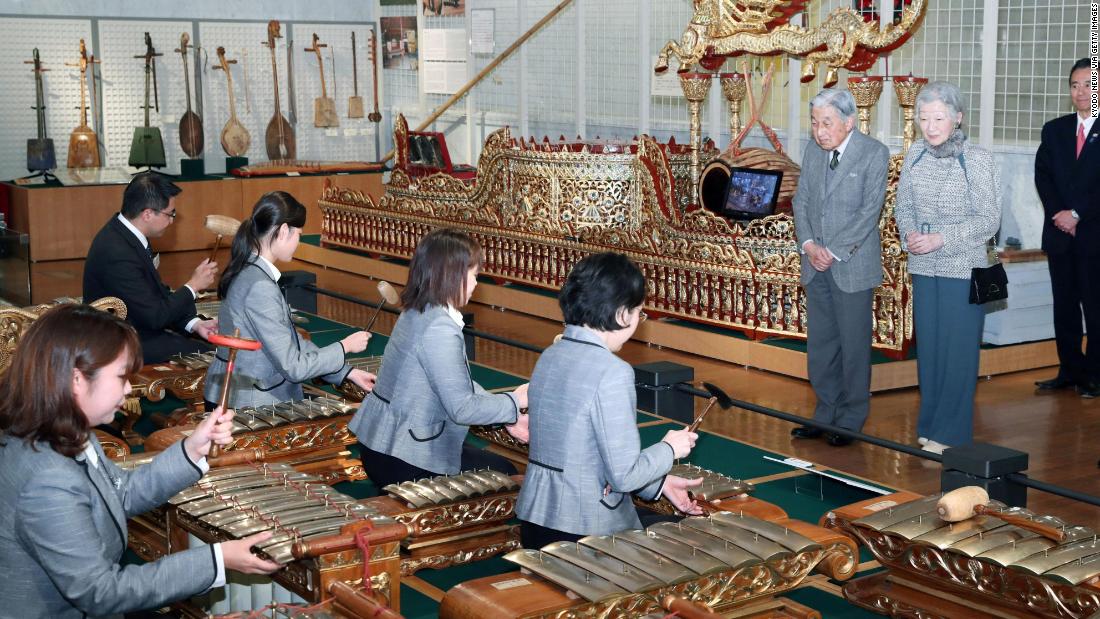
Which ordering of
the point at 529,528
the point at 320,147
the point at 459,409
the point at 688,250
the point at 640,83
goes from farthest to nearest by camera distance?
1. the point at 320,147
2. the point at 640,83
3. the point at 688,250
4. the point at 459,409
5. the point at 529,528

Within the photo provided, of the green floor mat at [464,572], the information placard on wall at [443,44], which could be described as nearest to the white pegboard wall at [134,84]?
the information placard on wall at [443,44]

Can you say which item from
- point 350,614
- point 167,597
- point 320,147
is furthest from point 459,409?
point 320,147

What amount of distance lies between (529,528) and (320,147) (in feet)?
38.6

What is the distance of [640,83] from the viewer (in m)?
11.1

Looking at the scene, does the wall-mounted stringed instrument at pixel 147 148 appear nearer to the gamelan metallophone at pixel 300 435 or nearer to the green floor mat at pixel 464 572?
the gamelan metallophone at pixel 300 435

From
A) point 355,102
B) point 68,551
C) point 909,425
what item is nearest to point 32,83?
point 355,102

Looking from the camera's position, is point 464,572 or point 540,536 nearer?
point 540,536

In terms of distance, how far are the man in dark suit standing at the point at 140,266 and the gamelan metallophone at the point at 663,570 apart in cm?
287

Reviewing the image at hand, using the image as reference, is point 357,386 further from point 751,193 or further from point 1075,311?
point 1075,311

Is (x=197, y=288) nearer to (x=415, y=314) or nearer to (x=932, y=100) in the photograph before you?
(x=415, y=314)

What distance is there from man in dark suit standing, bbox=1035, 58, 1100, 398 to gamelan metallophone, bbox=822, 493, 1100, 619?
10.8 feet

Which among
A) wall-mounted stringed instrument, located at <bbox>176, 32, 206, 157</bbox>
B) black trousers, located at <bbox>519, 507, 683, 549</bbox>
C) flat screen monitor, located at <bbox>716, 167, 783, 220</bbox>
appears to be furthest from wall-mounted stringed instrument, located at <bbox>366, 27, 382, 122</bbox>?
black trousers, located at <bbox>519, 507, 683, 549</bbox>

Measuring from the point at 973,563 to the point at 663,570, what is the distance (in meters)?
0.83

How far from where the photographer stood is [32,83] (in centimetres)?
1266
